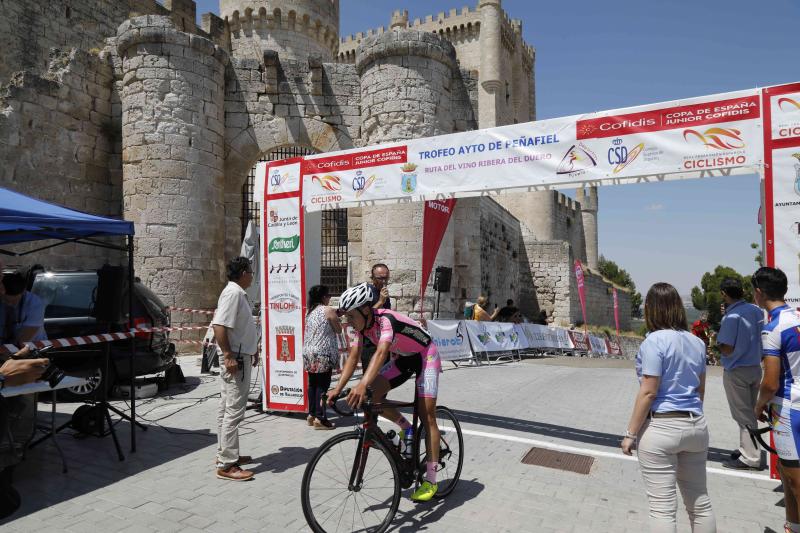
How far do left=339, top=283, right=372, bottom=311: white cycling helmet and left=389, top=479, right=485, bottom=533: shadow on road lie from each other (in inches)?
56.9

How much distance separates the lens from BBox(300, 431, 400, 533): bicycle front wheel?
3143 millimetres

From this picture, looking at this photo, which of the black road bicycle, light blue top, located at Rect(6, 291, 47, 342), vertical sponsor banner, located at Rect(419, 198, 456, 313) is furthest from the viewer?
vertical sponsor banner, located at Rect(419, 198, 456, 313)

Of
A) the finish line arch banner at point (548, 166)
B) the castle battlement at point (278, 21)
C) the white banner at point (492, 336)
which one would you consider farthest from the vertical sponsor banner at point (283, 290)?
the castle battlement at point (278, 21)

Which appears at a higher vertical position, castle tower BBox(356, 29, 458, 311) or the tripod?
castle tower BBox(356, 29, 458, 311)

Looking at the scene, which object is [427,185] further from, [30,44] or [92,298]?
[30,44]

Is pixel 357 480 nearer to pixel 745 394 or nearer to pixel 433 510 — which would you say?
pixel 433 510

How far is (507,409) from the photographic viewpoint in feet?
22.8

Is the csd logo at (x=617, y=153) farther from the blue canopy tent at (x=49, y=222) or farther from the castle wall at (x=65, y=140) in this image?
the castle wall at (x=65, y=140)

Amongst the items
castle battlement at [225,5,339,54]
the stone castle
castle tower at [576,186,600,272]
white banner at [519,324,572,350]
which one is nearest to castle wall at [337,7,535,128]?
castle tower at [576,186,600,272]

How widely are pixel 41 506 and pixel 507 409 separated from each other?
5077mm

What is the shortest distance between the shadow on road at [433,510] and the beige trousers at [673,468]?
1434mm

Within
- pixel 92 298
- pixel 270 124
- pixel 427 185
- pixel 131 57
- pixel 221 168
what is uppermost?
pixel 131 57

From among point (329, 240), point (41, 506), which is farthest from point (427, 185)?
point (329, 240)

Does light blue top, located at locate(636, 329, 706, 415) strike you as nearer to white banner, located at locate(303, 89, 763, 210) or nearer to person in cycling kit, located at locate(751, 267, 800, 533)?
person in cycling kit, located at locate(751, 267, 800, 533)
